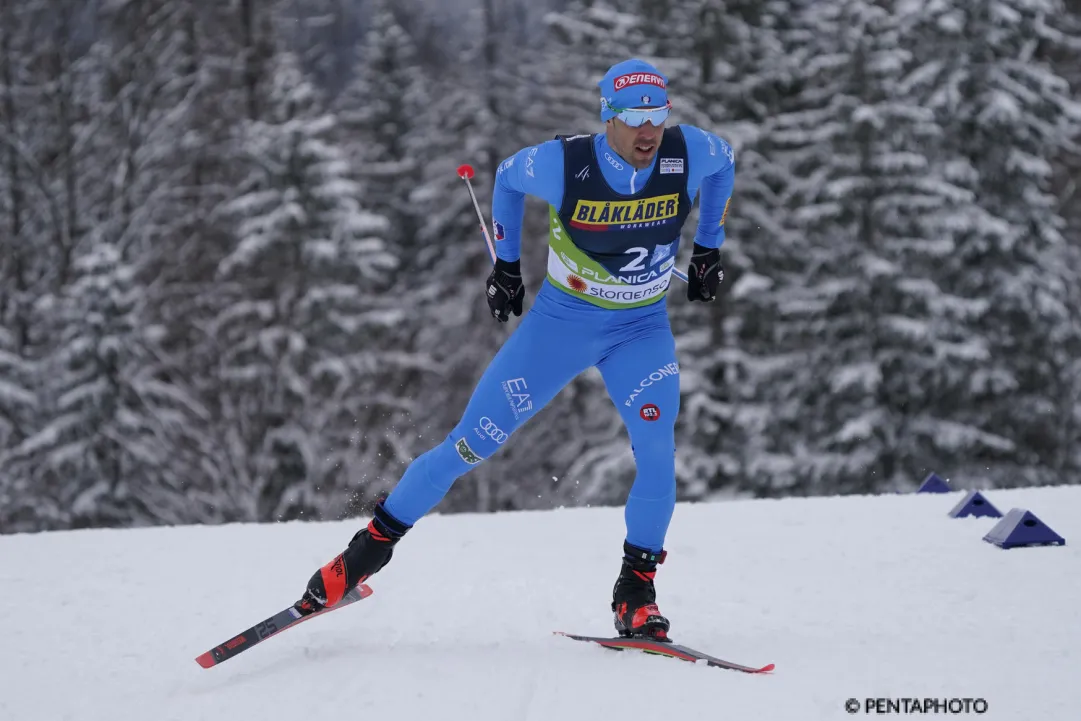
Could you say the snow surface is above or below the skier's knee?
below

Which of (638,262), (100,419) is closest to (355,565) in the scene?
(638,262)

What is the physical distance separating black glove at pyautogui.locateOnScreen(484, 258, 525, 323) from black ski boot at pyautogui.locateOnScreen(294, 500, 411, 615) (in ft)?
3.26

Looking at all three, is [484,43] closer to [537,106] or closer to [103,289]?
[537,106]

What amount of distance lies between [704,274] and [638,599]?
4.86 feet

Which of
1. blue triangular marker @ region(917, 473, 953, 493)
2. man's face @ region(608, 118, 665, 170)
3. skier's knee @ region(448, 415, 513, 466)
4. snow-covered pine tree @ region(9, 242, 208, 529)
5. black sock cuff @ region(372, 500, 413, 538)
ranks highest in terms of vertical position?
man's face @ region(608, 118, 665, 170)

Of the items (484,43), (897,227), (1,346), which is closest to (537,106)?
(484,43)

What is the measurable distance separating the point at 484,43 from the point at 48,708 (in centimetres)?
2558

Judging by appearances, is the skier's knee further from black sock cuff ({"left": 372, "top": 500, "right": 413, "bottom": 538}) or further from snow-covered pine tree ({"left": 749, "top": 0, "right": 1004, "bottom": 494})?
snow-covered pine tree ({"left": 749, "top": 0, "right": 1004, "bottom": 494})

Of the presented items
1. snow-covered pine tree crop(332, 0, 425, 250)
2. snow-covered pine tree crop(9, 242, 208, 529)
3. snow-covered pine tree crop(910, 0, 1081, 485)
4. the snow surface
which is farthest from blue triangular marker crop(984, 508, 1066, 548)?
snow-covered pine tree crop(332, 0, 425, 250)

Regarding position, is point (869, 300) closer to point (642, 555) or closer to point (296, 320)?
point (296, 320)

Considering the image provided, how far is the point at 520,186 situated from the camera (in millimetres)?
4719

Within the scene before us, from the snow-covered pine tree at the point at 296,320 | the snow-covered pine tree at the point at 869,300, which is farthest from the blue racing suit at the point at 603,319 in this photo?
the snow-covered pine tree at the point at 296,320

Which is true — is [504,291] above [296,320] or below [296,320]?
above

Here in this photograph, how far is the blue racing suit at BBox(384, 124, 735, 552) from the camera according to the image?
14.8 ft
